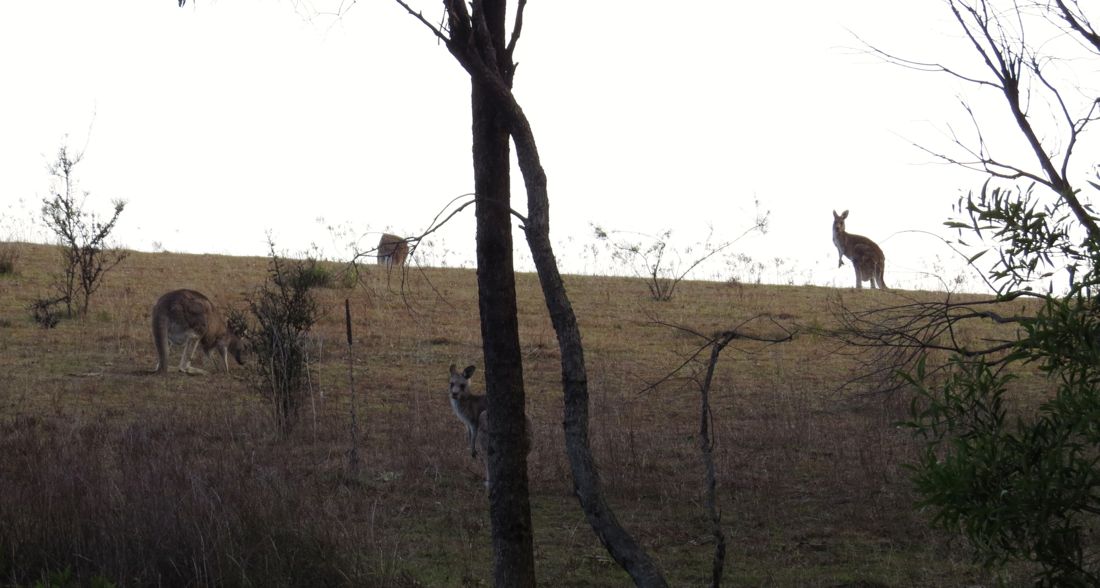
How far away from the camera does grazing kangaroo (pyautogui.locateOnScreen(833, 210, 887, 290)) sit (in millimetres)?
25188

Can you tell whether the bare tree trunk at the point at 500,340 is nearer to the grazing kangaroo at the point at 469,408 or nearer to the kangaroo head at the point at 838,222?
the grazing kangaroo at the point at 469,408

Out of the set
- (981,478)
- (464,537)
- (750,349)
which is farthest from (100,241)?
(981,478)

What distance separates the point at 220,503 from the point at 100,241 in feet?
42.4

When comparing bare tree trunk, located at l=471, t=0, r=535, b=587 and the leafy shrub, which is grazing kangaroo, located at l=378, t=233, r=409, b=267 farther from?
the leafy shrub

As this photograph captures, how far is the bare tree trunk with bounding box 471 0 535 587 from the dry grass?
1.87ft

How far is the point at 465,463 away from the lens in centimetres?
1097

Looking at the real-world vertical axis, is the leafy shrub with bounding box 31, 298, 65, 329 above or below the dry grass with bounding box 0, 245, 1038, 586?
above

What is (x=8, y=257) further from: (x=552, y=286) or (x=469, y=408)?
(x=552, y=286)

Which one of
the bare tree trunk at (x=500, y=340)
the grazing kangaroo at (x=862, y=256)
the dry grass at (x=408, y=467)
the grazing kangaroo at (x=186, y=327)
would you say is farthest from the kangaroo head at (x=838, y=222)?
the bare tree trunk at (x=500, y=340)

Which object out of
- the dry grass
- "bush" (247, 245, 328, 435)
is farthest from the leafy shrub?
"bush" (247, 245, 328, 435)

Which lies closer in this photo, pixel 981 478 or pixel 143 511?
pixel 981 478

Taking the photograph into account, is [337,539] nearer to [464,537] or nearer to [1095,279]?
[464,537]

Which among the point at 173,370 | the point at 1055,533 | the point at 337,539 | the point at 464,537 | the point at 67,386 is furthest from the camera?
the point at 173,370

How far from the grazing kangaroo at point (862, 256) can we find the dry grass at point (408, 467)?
6.81m
